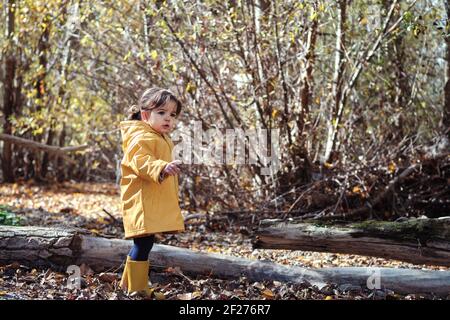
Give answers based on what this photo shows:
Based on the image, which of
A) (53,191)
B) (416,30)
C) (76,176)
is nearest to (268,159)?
(416,30)

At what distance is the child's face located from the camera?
4.24 m

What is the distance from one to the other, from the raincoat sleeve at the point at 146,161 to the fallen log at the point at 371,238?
116 centimetres

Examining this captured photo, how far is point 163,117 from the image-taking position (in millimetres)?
4254

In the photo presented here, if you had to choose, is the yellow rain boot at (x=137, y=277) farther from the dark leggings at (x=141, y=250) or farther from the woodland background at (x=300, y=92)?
the woodland background at (x=300, y=92)

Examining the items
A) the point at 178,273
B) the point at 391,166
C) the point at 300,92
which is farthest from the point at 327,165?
the point at 178,273

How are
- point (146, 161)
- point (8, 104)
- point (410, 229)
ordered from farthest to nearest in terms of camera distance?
point (8, 104), point (410, 229), point (146, 161)

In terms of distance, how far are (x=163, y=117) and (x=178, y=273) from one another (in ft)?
3.84

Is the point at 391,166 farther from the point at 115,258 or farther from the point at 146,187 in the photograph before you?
the point at 146,187

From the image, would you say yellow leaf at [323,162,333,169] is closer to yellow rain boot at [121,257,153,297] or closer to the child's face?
the child's face
